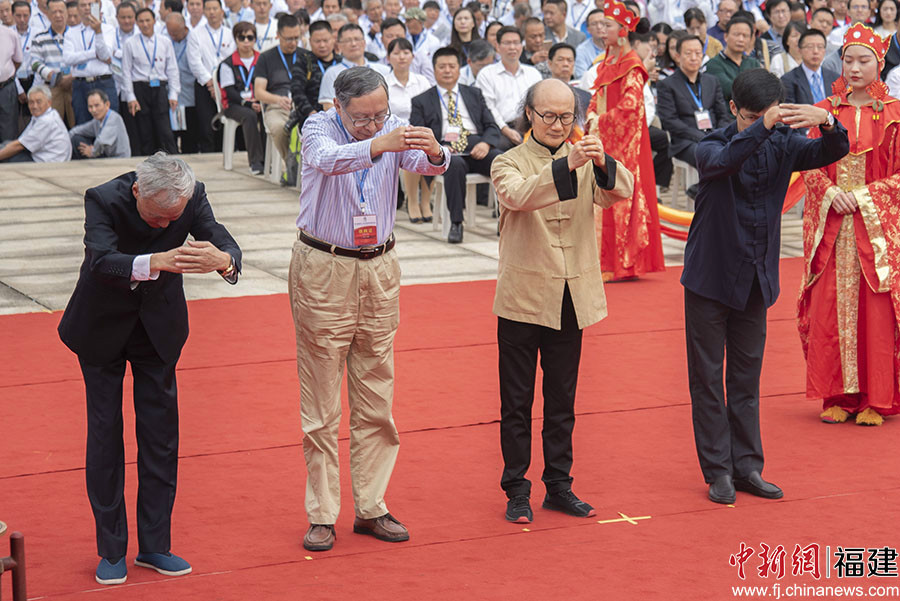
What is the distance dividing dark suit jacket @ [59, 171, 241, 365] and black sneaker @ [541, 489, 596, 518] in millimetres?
1521

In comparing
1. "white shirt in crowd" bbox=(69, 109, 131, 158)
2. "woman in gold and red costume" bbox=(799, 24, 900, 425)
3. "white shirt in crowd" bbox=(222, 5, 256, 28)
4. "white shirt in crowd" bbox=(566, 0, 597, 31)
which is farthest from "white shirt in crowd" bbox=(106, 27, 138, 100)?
"woman in gold and red costume" bbox=(799, 24, 900, 425)

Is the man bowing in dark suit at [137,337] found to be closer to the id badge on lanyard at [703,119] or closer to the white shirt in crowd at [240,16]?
the id badge on lanyard at [703,119]

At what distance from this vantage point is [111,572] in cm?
425

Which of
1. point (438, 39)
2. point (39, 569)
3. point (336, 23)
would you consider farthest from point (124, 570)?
point (438, 39)

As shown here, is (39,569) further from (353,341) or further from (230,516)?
(353,341)

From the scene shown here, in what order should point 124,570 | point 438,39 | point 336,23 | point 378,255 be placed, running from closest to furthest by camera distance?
1. point 124,570
2. point 378,255
3. point 336,23
4. point 438,39

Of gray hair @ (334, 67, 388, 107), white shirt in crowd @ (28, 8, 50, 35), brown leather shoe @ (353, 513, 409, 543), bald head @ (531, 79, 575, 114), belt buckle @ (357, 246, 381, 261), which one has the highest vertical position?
white shirt in crowd @ (28, 8, 50, 35)

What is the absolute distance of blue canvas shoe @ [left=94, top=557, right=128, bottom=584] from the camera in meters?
4.24

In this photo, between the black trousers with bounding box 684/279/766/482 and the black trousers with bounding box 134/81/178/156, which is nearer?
the black trousers with bounding box 684/279/766/482

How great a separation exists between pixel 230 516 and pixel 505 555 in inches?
41.8

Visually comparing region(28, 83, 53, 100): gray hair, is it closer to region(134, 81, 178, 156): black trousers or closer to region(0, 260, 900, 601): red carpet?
region(134, 81, 178, 156): black trousers

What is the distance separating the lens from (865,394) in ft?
19.8

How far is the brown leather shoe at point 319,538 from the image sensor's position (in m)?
4.53

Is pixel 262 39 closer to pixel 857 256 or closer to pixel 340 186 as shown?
pixel 857 256
